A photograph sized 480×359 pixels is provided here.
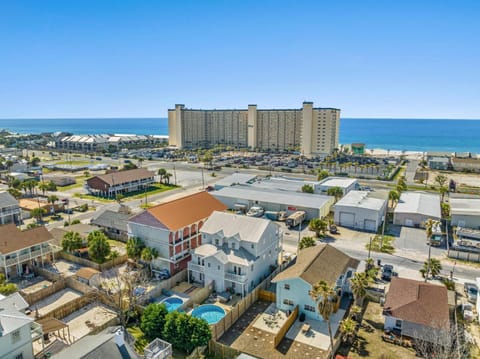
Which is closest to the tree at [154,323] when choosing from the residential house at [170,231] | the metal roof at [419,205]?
the residential house at [170,231]

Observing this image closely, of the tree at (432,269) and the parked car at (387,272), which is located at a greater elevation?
the tree at (432,269)

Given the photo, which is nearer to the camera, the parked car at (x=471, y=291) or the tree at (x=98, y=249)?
the parked car at (x=471, y=291)

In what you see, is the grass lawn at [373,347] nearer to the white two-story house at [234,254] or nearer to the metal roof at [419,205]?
the white two-story house at [234,254]

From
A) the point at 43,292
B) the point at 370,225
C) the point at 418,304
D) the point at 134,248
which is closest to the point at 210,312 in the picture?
the point at 134,248

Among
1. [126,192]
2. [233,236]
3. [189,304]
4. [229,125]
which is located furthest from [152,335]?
[229,125]

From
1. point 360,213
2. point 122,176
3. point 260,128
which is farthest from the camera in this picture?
point 260,128

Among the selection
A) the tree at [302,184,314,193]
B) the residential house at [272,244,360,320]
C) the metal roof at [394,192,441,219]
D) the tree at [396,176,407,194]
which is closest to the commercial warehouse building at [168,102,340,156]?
the tree at [396,176,407,194]

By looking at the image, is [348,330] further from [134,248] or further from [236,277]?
[134,248]

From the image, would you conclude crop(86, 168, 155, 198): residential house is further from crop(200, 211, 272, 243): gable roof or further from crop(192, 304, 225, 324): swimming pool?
crop(192, 304, 225, 324): swimming pool
